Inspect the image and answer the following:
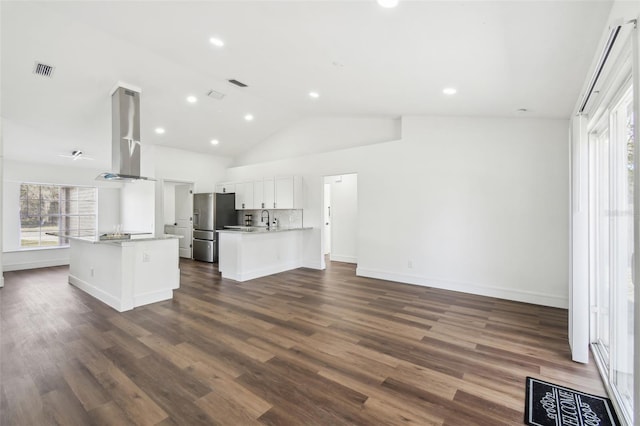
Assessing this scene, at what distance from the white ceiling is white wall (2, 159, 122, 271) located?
1.05 meters

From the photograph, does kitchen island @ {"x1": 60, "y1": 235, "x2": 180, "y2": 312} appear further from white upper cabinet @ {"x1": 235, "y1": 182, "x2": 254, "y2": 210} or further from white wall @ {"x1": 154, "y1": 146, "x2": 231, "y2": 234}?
white upper cabinet @ {"x1": 235, "y1": 182, "x2": 254, "y2": 210}

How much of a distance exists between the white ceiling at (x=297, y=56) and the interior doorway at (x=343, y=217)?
2222 mm

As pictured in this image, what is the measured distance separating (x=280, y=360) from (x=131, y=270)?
8.54 ft

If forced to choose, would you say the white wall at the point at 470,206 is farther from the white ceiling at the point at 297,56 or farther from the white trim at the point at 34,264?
the white trim at the point at 34,264

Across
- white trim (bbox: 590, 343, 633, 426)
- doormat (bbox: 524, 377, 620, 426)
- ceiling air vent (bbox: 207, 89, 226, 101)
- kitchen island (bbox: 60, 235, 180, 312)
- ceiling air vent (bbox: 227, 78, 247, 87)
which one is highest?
ceiling air vent (bbox: 207, 89, 226, 101)

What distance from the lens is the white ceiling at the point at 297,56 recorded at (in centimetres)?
217

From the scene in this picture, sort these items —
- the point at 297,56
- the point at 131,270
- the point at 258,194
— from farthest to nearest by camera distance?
the point at 258,194
the point at 131,270
the point at 297,56

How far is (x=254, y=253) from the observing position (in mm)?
5512

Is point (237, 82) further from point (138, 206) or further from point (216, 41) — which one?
point (138, 206)

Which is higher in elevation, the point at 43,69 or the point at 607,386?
the point at 43,69

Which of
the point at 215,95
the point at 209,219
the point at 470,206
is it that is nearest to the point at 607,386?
the point at 470,206

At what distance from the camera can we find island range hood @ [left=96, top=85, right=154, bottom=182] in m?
4.25

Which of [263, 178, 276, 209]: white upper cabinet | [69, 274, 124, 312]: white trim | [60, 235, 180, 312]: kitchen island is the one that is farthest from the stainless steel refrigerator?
[60, 235, 180, 312]: kitchen island

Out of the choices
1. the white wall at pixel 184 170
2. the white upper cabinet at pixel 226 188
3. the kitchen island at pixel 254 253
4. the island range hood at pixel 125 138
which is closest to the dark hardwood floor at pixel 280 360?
the kitchen island at pixel 254 253
